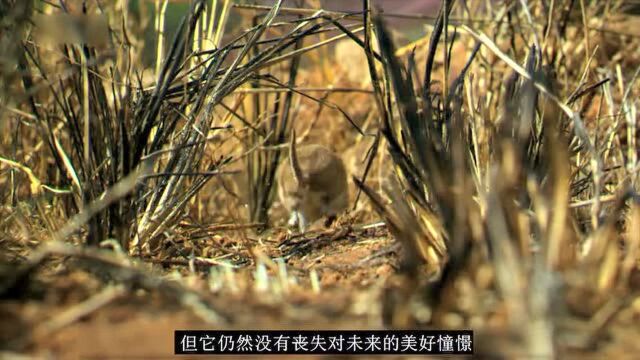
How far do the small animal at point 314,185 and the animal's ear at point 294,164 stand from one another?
0.02 m

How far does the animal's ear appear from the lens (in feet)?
8.89

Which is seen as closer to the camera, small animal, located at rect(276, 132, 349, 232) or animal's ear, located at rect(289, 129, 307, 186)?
animal's ear, located at rect(289, 129, 307, 186)

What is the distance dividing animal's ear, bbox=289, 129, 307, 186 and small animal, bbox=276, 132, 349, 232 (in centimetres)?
2

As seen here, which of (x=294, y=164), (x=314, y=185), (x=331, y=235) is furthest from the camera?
(x=314, y=185)

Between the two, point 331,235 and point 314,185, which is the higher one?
point 314,185

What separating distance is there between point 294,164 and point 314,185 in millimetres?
541

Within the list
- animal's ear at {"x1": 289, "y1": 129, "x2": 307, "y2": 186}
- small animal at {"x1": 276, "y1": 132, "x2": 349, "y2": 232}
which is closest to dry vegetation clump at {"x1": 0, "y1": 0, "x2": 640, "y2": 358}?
animal's ear at {"x1": 289, "y1": 129, "x2": 307, "y2": 186}

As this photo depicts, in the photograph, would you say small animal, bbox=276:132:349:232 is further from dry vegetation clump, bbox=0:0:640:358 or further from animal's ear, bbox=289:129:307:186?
dry vegetation clump, bbox=0:0:640:358

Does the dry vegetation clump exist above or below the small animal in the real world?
below

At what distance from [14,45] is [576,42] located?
2688 millimetres

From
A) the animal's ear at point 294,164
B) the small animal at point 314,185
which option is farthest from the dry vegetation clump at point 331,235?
the small animal at point 314,185

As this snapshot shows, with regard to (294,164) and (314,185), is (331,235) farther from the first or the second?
(314,185)

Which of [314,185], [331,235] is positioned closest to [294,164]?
[314,185]

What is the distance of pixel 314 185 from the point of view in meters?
3.42
